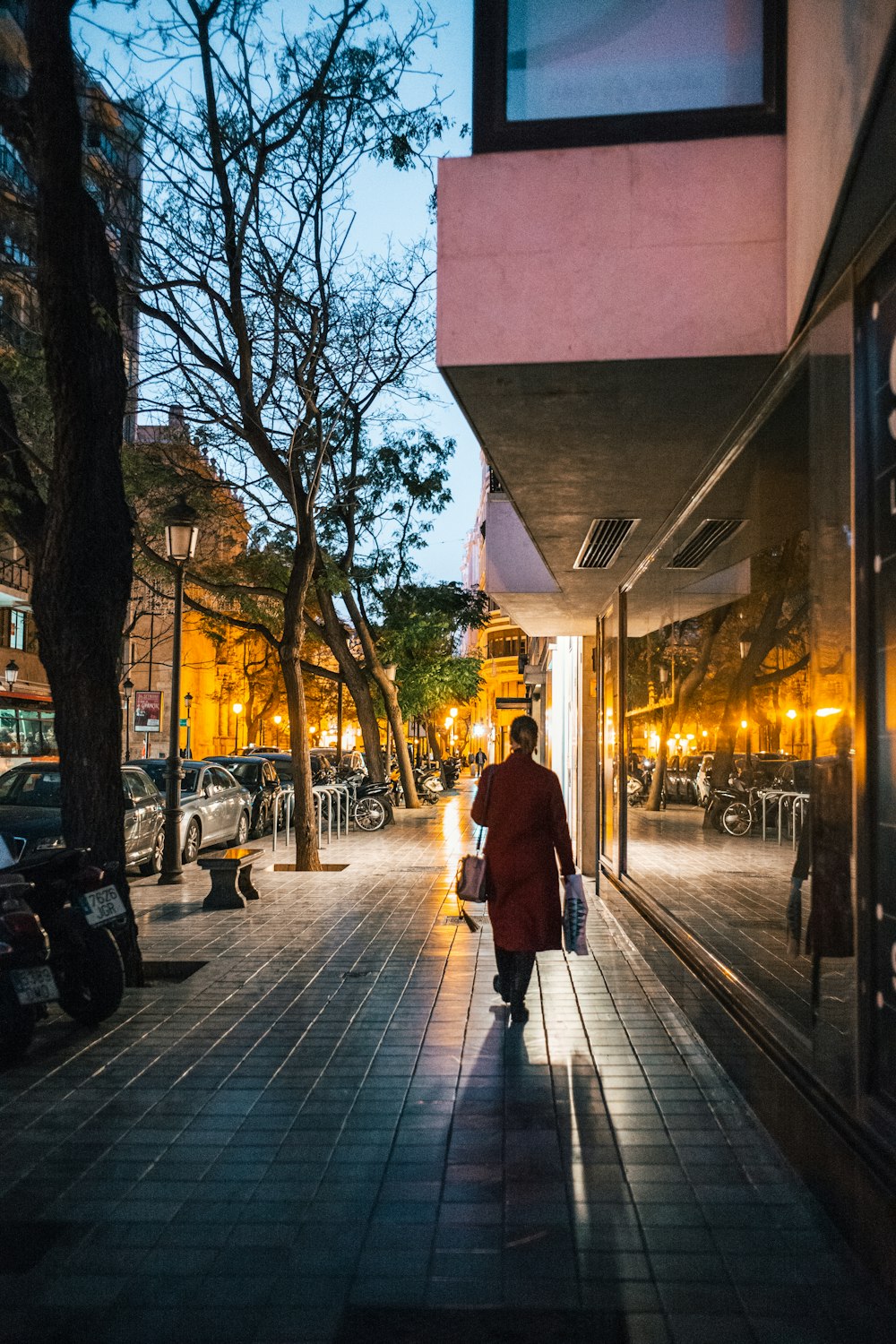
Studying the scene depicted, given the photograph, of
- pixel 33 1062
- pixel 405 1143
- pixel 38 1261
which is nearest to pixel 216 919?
pixel 33 1062

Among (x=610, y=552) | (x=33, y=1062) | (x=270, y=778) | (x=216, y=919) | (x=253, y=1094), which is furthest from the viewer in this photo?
(x=270, y=778)

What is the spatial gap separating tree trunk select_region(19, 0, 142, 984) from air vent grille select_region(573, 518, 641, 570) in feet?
12.2

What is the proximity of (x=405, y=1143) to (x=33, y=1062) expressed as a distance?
249cm

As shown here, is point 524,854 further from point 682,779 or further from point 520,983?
point 682,779

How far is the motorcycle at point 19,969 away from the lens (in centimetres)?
584

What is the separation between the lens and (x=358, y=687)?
87.2ft

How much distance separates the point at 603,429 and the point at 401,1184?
4.12 m

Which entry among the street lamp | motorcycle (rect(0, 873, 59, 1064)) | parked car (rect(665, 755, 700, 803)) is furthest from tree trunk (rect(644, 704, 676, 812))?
motorcycle (rect(0, 873, 59, 1064))

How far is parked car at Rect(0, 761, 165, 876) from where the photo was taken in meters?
13.1

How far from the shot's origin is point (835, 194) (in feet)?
12.8

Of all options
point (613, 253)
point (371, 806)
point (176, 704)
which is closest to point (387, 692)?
point (371, 806)

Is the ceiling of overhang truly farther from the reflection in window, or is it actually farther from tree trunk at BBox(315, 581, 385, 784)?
tree trunk at BBox(315, 581, 385, 784)

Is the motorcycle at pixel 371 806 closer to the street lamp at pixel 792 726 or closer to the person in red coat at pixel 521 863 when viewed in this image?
the person in red coat at pixel 521 863

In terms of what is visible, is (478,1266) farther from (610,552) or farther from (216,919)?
(216,919)
